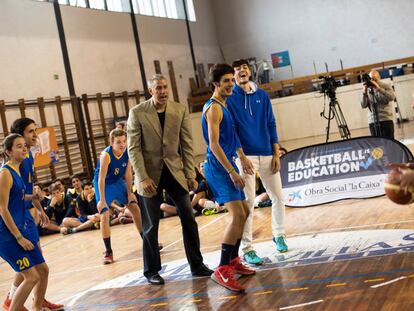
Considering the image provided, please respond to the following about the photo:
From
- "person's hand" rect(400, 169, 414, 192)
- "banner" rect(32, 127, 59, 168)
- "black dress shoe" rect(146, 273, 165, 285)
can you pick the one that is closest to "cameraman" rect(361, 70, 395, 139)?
"black dress shoe" rect(146, 273, 165, 285)

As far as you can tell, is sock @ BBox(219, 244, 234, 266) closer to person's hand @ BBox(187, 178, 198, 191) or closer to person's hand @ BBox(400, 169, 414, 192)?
person's hand @ BBox(187, 178, 198, 191)

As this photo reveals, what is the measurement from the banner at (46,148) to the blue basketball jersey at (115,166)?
8.36 m

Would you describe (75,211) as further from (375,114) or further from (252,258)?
(252,258)

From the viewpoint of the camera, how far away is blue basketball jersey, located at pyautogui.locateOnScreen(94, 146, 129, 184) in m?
7.42

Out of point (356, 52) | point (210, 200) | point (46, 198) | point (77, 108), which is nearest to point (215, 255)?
point (210, 200)

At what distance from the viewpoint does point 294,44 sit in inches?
1019

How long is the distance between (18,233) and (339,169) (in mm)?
5189

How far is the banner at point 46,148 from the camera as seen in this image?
15.6m

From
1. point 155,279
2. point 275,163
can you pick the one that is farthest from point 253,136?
point 155,279

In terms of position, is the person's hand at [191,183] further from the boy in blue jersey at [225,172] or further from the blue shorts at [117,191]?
the blue shorts at [117,191]

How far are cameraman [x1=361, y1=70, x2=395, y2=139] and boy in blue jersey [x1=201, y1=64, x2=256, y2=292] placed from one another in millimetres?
4710

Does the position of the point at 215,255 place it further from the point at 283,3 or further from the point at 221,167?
the point at 283,3

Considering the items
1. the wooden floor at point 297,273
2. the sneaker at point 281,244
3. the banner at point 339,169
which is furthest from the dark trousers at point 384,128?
the sneaker at point 281,244

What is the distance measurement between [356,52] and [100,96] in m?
11.0
